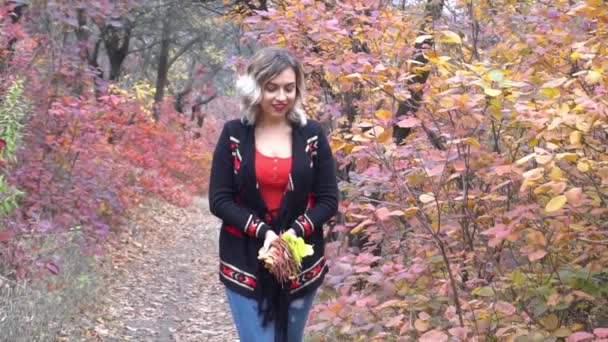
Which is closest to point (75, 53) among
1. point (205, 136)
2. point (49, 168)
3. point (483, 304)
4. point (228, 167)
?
point (49, 168)

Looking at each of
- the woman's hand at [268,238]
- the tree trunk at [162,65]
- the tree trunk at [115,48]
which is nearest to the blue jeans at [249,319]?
the woman's hand at [268,238]

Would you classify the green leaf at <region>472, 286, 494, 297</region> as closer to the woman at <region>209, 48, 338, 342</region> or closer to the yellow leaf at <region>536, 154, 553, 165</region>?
the woman at <region>209, 48, 338, 342</region>

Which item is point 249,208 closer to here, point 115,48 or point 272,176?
point 272,176

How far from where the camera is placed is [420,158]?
3785mm

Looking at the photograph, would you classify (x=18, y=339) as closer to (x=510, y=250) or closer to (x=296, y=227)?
(x=296, y=227)

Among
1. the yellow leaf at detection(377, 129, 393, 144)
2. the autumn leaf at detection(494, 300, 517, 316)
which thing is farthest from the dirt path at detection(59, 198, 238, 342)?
the autumn leaf at detection(494, 300, 517, 316)

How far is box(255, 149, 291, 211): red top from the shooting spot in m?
3.40

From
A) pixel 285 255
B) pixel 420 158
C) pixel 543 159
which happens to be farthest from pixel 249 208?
pixel 543 159

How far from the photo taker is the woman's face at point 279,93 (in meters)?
3.39

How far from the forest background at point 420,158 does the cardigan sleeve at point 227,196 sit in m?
0.65

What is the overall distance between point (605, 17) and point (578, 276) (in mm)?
1284

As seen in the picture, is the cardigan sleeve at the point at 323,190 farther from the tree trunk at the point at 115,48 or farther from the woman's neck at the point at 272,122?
the tree trunk at the point at 115,48

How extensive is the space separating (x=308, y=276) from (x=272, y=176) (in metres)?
0.53

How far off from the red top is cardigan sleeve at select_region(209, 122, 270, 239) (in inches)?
4.4
